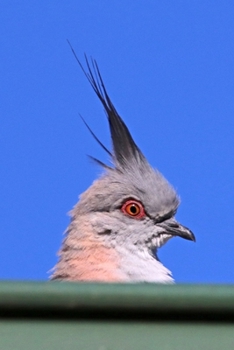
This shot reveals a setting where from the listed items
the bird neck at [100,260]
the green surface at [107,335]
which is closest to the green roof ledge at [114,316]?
the green surface at [107,335]

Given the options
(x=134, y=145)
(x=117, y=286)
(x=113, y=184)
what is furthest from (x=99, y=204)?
(x=117, y=286)

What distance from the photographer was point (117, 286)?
217 centimetres

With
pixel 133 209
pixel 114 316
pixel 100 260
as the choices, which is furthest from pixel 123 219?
pixel 114 316

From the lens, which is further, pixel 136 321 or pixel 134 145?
pixel 134 145

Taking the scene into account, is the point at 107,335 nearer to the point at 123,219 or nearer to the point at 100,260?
the point at 100,260

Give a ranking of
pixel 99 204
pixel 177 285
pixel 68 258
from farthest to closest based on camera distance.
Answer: pixel 99 204, pixel 68 258, pixel 177 285

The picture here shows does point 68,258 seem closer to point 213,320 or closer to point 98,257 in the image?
point 98,257

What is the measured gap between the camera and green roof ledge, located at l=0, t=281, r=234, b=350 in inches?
83.8

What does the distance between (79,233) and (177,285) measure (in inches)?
180

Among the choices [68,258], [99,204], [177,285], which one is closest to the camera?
[177,285]

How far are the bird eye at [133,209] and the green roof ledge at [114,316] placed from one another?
15.9 feet

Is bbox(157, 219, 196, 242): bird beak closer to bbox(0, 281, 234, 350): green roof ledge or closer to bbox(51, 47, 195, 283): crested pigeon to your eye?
bbox(51, 47, 195, 283): crested pigeon

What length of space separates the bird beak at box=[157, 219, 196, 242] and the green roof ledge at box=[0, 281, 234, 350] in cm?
484

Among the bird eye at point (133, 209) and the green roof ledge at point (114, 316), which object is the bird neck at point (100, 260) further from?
the green roof ledge at point (114, 316)
